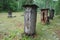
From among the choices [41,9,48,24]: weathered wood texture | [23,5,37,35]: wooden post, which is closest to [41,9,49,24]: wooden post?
[41,9,48,24]: weathered wood texture

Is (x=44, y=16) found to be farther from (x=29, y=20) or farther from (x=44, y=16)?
(x=29, y=20)

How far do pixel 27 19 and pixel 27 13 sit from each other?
0.96 ft

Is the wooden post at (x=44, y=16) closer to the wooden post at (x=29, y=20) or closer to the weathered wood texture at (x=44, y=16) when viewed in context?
the weathered wood texture at (x=44, y=16)

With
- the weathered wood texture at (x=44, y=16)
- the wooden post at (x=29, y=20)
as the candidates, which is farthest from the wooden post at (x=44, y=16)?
the wooden post at (x=29, y=20)

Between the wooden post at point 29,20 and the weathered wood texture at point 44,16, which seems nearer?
the wooden post at point 29,20

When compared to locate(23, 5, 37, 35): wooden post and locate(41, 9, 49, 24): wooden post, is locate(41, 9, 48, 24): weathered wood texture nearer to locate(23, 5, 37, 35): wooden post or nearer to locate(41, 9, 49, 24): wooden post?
locate(41, 9, 49, 24): wooden post

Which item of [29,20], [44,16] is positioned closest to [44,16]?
[44,16]

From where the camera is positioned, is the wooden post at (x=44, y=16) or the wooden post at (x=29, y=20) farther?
the wooden post at (x=44, y=16)

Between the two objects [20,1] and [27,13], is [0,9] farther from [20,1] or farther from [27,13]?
[27,13]

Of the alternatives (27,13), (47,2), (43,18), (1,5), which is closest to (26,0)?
(47,2)

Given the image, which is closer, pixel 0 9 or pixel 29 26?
pixel 29 26

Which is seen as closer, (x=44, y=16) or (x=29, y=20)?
(x=29, y=20)

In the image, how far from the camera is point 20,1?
21375mm

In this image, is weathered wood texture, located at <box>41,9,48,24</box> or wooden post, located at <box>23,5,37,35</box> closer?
wooden post, located at <box>23,5,37,35</box>
